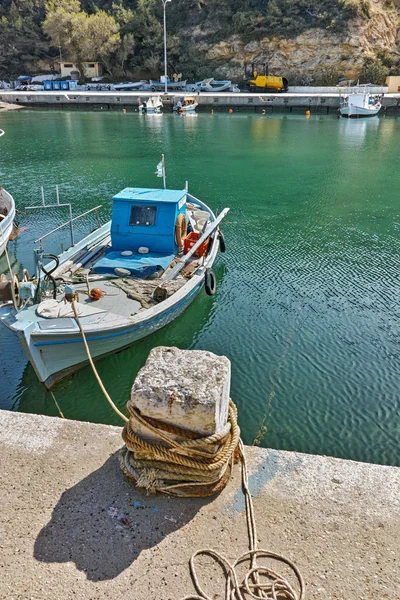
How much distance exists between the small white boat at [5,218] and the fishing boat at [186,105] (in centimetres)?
4688

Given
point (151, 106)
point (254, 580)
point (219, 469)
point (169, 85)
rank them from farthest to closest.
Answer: point (169, 85), point (151, 106), point (219, 469), point (254, 580)

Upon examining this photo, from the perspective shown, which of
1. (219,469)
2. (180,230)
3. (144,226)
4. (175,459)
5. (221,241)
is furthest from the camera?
(221,241)

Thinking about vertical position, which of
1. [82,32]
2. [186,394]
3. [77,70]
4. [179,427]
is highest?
[82,32]

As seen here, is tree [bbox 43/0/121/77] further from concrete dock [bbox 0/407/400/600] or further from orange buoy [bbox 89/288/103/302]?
concrete dock [bbox 0/407/400/600]

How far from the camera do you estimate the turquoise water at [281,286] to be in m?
10.1

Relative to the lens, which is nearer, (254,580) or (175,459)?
(254,580)

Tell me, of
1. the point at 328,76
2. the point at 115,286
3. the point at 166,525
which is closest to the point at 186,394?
the point at 166,525

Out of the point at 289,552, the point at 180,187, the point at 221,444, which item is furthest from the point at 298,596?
the point at 180,187

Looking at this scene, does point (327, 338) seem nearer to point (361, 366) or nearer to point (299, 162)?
point (361, 366)

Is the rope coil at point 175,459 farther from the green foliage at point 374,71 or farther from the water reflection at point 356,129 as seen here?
the green foliage at point 374,71

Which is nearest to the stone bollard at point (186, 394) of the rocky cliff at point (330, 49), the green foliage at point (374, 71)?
the green foliage at point (374, 71)

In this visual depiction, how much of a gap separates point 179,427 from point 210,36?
296ft

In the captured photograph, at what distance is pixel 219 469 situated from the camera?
493cm

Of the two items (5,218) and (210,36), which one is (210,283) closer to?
(5,218)
